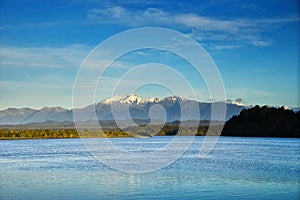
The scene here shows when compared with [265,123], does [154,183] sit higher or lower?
lower

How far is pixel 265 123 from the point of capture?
351 ft

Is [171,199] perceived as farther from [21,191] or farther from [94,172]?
[94,172]

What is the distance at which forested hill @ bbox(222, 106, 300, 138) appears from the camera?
99.6 metres

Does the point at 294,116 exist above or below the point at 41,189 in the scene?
above

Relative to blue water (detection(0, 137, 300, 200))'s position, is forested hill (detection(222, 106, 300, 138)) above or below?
above

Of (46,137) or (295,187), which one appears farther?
(46,137)

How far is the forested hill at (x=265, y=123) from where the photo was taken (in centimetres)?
9962

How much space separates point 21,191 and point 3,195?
1208 millimetres

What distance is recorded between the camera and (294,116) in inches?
3903

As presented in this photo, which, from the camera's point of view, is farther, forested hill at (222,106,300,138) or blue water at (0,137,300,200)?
forested hill at (222,106,300,138)

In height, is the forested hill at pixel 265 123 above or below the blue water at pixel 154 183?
above

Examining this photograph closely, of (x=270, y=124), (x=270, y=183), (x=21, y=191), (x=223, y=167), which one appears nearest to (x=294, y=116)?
(x=270, y=124)

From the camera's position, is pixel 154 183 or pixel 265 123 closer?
pixel 154 183

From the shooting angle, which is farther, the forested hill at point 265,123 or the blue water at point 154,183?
the forested hill at point 265,123
